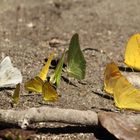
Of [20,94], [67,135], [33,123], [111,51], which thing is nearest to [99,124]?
[67,135]

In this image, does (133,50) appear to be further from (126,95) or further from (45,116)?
(45,116)

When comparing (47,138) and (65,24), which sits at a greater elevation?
(65,24)

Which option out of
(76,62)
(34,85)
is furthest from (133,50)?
(34,85)

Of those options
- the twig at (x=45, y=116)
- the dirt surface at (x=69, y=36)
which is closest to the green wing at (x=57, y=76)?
the dirt surface at (x=69, y=36)

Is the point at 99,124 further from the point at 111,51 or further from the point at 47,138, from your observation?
the point at 111,51

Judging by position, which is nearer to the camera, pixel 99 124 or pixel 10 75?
pixel 99 124

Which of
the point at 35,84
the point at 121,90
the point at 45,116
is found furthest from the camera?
the point at 35,84

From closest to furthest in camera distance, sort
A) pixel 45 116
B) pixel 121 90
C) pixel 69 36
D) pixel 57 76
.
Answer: pixel 45 116 → pixel 121 90 → pixel 57 76 → pixel 69 36
